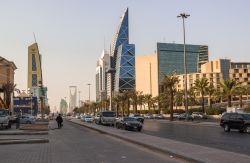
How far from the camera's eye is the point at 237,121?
3616 cm

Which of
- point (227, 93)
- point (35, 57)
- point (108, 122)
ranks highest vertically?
point (35, 57)

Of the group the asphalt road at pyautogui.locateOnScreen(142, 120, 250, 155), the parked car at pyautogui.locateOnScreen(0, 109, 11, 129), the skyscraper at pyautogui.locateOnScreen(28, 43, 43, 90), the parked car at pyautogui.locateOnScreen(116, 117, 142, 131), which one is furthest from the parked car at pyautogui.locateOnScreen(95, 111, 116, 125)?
the skyscraper at pyautogui.locateOnScreen(28, 43, 43, 90)

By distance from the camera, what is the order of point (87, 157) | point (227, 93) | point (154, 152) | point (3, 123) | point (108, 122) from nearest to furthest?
1. point (87, 157)
2. point (154, 152)
3. point (3, 123)
4. point (108, 122)
5. point (227, 93)

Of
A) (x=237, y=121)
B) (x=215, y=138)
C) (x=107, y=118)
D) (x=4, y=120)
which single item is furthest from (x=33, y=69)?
(x=215, y=138)

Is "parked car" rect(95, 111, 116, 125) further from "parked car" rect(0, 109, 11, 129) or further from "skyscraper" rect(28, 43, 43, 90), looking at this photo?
"skyscraper" rect(28, 43, 43, 90)

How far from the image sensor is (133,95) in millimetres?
124375

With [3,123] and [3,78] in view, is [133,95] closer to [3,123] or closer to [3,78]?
[3,78]

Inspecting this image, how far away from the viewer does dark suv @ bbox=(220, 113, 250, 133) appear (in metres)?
35.3

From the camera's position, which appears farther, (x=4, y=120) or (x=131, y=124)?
(x=4, y=120)

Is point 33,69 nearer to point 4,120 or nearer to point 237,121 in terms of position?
point 4,120

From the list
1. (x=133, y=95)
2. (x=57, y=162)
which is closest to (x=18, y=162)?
(x=57, y=162)

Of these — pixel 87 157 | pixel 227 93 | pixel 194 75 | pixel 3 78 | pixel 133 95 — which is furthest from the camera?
pixel 194 75

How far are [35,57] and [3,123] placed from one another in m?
58.5

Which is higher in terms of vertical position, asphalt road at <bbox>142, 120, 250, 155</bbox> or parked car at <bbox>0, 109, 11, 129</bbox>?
parked car at <bbox>0, 109, 11, 129</bbox>
